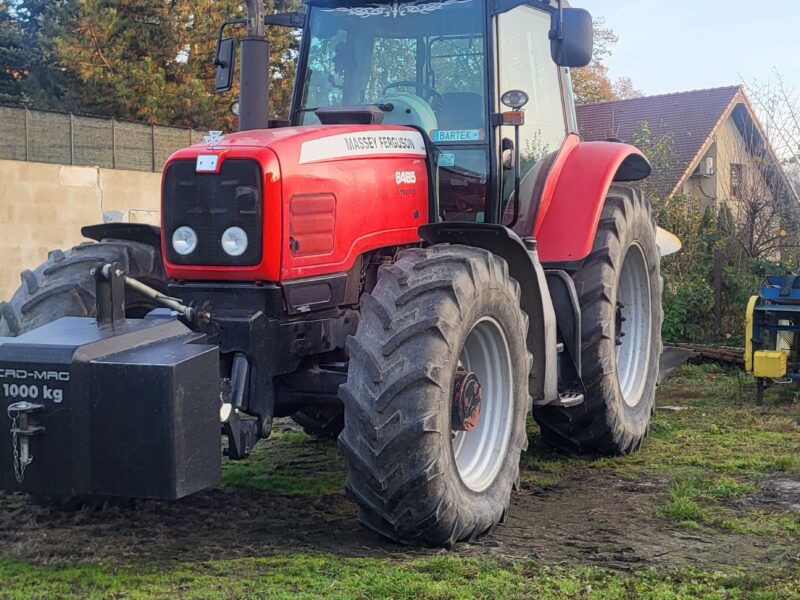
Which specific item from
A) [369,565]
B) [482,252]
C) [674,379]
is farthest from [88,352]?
[674,379]

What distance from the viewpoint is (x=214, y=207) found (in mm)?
4691

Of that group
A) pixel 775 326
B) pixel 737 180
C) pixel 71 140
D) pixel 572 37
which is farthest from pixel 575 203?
pixel 71 140

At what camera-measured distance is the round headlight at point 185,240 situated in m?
4.75

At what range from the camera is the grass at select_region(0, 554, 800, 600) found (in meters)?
3.83

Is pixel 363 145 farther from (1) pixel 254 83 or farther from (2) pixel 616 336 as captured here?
(2) pixel 616 336

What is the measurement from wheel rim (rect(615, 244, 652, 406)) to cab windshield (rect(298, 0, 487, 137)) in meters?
1.96

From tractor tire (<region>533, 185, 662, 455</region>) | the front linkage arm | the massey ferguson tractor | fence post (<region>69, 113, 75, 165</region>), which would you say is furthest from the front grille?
fence post (<region>69, 113, 75, 165</region>)

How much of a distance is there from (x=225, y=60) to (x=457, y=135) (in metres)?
1.43

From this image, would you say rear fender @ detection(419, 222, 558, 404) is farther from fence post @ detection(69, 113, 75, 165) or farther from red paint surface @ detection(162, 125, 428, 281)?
fence post @ detection(69, 113, 75, 165)

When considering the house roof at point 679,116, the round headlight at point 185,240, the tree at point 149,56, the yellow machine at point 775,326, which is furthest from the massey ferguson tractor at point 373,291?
the house roof at point 679,116

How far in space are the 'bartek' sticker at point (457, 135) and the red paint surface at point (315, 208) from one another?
0.31m

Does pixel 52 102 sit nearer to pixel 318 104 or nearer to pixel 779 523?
pixel 318 104

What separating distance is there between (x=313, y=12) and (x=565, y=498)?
315cm

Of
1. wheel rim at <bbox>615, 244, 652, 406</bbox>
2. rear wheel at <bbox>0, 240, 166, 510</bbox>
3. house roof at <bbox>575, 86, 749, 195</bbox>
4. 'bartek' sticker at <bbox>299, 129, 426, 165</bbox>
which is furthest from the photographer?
house roof at <bbox>575, 86, 749, 195</bbox>
